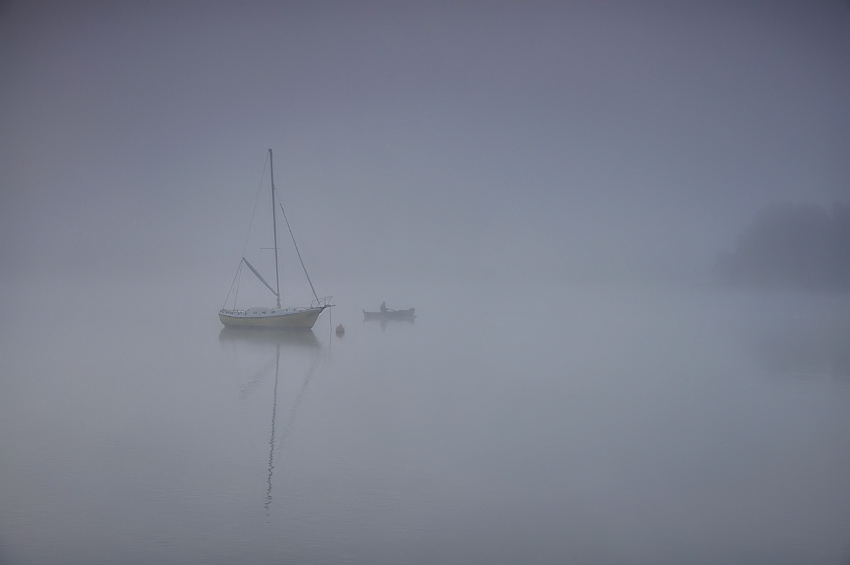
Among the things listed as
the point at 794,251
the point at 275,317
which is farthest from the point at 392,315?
the point at 794,251

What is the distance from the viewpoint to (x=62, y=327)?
32.0 metres

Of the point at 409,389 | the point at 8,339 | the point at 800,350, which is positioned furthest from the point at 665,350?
the point at 8,339

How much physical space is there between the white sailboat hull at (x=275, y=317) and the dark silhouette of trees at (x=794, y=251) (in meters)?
80.0

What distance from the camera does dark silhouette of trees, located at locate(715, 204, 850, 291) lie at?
9275cm

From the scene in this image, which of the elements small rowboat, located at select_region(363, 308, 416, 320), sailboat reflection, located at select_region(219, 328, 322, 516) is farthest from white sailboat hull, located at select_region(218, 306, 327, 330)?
small rowboat, located at select_region(363, 308, 416, 320)

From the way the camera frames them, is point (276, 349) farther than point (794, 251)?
No

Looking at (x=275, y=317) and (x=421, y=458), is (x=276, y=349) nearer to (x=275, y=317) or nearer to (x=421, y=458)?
(x=275, y=317)

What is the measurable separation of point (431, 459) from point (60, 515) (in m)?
5.09

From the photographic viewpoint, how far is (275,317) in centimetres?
2916

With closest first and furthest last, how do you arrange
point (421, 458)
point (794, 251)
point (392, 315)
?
1. point (421, 458)
2. point (392, 315)
3. point (794, 251)

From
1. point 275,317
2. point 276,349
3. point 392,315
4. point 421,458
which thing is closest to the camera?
point 421,458

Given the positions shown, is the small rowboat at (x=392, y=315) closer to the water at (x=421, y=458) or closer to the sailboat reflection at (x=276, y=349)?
the sailboat reflection at (x=276, y=349)

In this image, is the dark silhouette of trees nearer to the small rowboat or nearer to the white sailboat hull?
the small rowboat

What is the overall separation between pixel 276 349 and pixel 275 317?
15.5 feet
